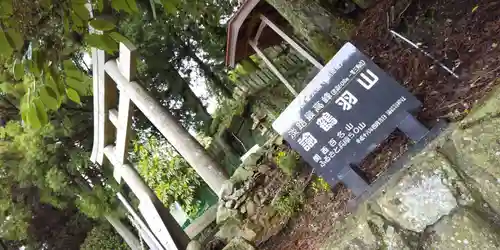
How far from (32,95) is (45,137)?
5.30 meters

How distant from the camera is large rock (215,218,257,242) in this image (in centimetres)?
443

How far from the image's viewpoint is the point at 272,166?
4715mm

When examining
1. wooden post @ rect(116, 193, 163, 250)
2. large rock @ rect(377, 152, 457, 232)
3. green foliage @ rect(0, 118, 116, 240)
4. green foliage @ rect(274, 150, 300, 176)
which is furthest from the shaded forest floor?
green foliage @ rect(0, 118, 116, 240)

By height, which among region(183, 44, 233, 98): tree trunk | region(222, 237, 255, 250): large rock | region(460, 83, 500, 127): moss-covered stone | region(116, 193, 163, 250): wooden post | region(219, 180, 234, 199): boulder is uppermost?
region(183, 44, 233, 98): tree trunk

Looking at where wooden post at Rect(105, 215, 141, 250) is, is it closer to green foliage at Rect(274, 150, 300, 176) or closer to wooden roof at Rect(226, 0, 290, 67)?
wooden roof at Rect(226, 0, 290, 67)

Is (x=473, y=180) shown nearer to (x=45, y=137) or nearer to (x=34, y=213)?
(x=45, y=137)

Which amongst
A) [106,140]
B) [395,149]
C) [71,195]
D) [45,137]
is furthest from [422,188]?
[71,195]

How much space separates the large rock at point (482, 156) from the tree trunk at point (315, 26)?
213cm

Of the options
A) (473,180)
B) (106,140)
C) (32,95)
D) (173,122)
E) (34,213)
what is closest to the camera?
(32,95)

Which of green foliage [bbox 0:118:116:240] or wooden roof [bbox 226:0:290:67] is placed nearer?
wooden roof [bbox 226:0:290:67]

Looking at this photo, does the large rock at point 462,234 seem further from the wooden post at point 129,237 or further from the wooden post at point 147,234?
the wooden post at point 129,237

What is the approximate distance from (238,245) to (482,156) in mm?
2416

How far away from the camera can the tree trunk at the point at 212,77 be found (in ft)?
25.3

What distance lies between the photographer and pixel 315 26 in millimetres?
4703
